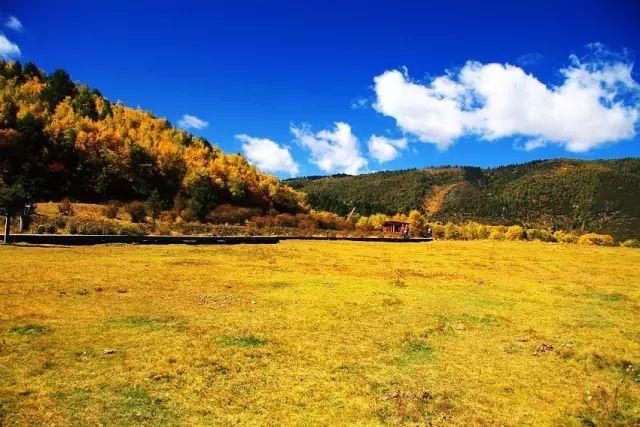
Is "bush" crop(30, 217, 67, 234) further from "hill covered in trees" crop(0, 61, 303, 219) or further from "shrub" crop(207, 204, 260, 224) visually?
"shrub" crop(207, 204, 260, 224)

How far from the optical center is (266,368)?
11586 millimetres

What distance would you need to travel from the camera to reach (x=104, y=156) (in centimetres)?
9188

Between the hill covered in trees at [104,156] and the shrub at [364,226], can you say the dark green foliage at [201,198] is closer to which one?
the hill covered in trees at [104,156]

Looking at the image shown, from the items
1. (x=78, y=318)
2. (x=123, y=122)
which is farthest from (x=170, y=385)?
(x=123, y=122)

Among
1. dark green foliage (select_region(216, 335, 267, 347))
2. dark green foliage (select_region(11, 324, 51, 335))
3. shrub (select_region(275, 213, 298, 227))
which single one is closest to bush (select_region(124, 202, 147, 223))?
shrub (select_region(275, 213, 298, 227))

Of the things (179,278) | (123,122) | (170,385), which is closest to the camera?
(170,385)

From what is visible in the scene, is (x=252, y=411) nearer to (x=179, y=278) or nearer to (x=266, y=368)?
(x=266, y=368)

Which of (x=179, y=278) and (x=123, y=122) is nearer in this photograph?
(x=179, y=278)

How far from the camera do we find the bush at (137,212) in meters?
62.7

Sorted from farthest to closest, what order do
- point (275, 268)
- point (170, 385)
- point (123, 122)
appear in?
point (123, 122) < point (275, 268) < point (170, 385)

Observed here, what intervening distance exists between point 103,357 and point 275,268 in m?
18.4

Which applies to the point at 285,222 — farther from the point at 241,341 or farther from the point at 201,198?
the point at 241,341

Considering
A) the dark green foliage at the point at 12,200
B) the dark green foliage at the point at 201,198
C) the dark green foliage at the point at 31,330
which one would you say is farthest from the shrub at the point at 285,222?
the dark green foliage at the point at 31,330

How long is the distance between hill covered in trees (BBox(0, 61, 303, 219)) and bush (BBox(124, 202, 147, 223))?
262 cm
